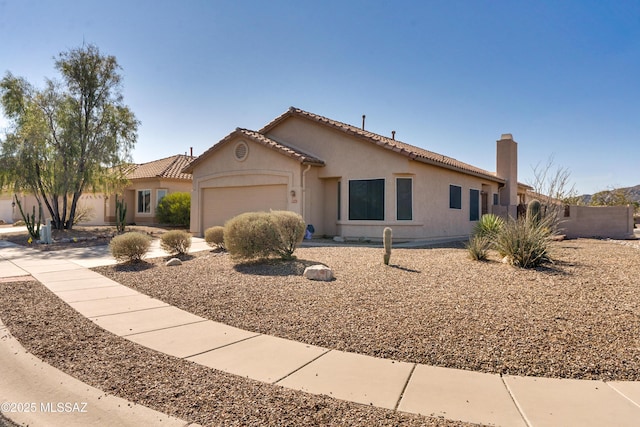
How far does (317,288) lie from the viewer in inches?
296

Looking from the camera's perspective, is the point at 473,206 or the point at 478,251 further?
the point at 473,206

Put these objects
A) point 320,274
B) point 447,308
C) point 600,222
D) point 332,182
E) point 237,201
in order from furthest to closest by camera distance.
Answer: point 600,222 < point 237,201 < point 332,182 < point 320,274 < point 447,308

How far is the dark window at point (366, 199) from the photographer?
54.5ft

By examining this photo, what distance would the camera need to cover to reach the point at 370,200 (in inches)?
663

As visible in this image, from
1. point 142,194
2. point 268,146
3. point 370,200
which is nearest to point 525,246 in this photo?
point 370,200

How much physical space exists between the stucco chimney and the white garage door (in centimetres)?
1607

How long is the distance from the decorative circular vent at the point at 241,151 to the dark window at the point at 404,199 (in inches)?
289

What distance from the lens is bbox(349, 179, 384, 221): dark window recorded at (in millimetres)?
16625

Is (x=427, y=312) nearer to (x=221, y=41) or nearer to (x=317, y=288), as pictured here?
(x=317, y=288)

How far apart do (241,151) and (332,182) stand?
4678 millimetres

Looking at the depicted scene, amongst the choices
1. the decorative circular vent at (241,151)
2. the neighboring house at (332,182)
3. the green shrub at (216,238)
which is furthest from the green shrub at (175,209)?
the green shrub at (216,238)

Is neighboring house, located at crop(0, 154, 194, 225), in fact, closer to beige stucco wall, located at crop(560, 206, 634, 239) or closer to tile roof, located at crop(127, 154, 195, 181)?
tile roof, located at crop(127, 154, 195, 181)

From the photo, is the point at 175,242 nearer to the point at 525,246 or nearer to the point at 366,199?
the point at 366,199

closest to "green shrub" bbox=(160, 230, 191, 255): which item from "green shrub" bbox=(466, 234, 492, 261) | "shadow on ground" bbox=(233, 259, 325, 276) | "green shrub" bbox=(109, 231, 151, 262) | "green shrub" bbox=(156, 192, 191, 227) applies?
"green shrub" bbox=(109, 231, 151, 262)
